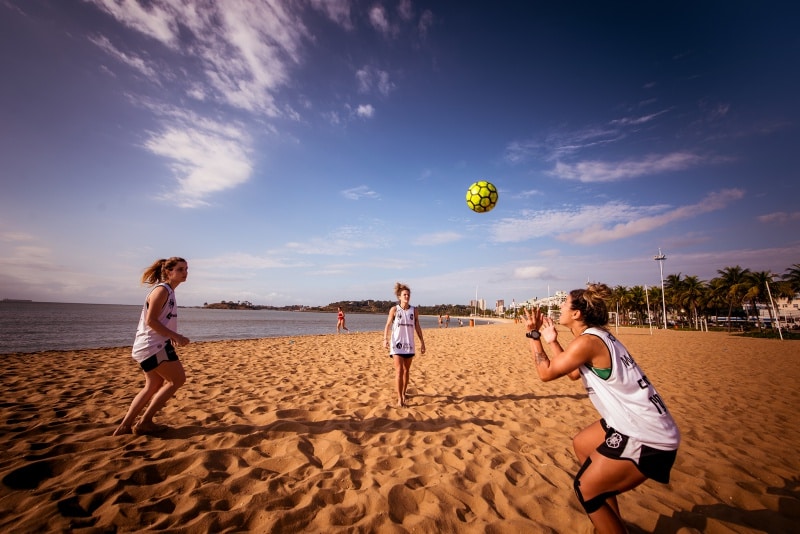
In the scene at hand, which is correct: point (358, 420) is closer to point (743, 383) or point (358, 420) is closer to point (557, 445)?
point (557, 445)

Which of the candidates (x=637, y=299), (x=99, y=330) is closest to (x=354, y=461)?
(x=99, y=330)

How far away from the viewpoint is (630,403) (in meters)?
2.02

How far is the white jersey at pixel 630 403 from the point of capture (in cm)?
192

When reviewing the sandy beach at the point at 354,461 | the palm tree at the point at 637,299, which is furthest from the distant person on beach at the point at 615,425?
the palm tree at the point at 637,299

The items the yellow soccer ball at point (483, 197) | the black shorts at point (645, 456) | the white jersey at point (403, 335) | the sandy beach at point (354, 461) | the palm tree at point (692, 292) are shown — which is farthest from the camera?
the palm tree at point (692, 292)

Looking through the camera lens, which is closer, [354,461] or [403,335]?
[354,461]

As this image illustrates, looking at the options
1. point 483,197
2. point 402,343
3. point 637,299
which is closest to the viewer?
point 402,343

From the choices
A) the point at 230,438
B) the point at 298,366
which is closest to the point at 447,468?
the point at 230,438

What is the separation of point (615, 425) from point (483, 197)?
572 cm

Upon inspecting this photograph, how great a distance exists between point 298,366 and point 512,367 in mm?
6445

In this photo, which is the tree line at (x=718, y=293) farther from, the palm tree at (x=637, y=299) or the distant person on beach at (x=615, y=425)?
the distant person on beach at (x=615, y=425)

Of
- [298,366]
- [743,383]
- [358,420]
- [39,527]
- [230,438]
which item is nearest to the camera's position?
[39,527]

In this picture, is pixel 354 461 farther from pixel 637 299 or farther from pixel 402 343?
pixel 637 299

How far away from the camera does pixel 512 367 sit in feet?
31.2
